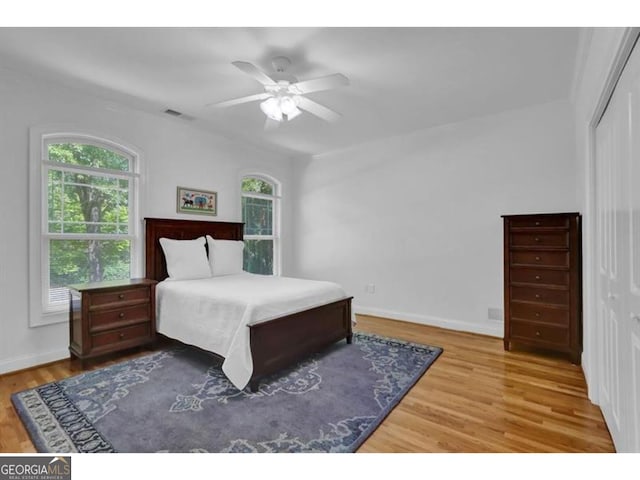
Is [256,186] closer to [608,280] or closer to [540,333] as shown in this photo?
[540,333]

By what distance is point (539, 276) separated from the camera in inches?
118

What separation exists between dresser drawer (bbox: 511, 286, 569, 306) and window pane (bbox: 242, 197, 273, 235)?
11.9ft

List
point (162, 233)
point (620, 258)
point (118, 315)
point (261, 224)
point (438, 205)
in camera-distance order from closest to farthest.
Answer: point (620, 258), point (118, 315), point (162, 233), point (438, 205), point (261, 224)

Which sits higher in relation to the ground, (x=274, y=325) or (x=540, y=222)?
(x=540, y=222)

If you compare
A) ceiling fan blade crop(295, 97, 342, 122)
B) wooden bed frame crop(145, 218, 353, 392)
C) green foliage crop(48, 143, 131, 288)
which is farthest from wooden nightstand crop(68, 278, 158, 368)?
ceiling fan blade crop(295, 97, 342, 122)

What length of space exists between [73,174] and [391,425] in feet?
12.0

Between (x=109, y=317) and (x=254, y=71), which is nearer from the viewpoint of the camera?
(x=254, y=71)

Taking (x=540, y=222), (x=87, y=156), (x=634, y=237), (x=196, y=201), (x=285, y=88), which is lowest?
(x=634, y=237)

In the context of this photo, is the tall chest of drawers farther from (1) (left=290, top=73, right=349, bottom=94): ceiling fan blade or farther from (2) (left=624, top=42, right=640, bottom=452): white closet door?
(1) (left=290, top=73, right=349, bottom=94): ceiling fan blade

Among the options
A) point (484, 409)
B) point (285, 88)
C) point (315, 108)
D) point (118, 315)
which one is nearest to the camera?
point (484, 409)

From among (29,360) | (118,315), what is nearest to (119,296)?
(118,315)

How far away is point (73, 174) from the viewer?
3.17 metres

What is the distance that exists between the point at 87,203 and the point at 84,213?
0.11 meters
